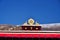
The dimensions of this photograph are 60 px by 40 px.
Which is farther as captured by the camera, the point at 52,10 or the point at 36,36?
the point at 52,10

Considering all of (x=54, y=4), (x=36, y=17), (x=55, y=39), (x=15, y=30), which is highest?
(x=54, y=4)

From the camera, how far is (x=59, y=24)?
4.48m

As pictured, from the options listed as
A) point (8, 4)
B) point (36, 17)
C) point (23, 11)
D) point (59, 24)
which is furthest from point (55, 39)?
point (8, 4)

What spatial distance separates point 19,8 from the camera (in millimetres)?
4703

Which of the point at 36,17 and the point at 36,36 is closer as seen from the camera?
the point at 36,36

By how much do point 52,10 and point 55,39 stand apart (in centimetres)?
85

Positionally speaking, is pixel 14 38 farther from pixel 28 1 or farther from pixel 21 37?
pixel 28 1

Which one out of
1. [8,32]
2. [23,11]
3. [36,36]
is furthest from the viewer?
[23,11]

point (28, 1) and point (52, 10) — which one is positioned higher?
point (28, 1)

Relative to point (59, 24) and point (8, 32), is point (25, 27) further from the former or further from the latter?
point (59, 24)

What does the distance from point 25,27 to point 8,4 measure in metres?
0.86

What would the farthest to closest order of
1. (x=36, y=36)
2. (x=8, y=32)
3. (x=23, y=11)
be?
(x=23, y=11), (x=8, y=32), (x=36, y=36)

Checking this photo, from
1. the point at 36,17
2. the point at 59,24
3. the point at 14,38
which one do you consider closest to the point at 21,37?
the point at 14,38

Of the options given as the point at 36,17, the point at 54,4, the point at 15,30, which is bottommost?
the point at 15,30
